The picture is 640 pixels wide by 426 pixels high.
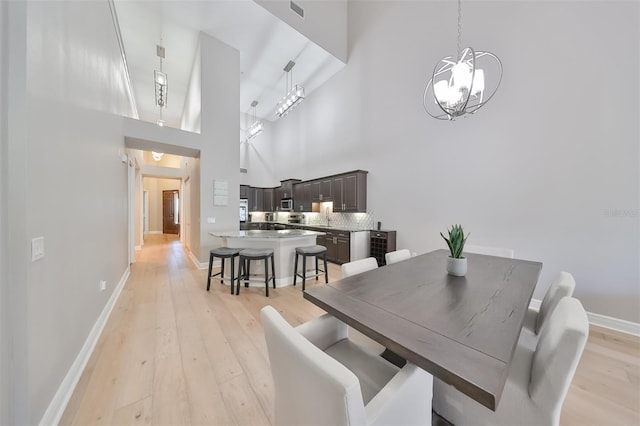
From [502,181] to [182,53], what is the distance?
22.7 feet

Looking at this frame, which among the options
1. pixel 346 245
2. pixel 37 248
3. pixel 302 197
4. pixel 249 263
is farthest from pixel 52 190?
pixel 302 197

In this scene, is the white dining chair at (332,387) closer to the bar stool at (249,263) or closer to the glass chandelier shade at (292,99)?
the bar stool at (249,263)

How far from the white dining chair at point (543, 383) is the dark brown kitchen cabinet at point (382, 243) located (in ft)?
10.7

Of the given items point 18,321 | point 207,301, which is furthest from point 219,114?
point 18,321

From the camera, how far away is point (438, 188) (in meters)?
3.85

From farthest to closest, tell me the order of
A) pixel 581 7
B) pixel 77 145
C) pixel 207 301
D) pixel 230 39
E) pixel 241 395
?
pixel 230 39
pixel 207 301
pixel 581 7
pixel 77 145
pixel 241 395

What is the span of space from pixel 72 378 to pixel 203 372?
34.9 inches

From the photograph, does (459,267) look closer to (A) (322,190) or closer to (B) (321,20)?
(A) (322,190)

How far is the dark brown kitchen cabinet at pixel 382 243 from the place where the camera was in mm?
4422

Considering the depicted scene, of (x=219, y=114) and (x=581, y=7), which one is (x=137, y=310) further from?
(x=581, y=7)

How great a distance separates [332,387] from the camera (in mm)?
607

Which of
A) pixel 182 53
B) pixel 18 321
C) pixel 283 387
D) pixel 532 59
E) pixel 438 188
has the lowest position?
pixel 283 387

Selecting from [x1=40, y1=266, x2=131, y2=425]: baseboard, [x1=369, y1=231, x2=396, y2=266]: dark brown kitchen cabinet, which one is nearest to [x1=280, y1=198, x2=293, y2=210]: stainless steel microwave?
[x1=369, y1=231, x2=396, y2=266]: dark brown kitchen cabinet

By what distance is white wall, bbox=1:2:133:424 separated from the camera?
42.6 inches
